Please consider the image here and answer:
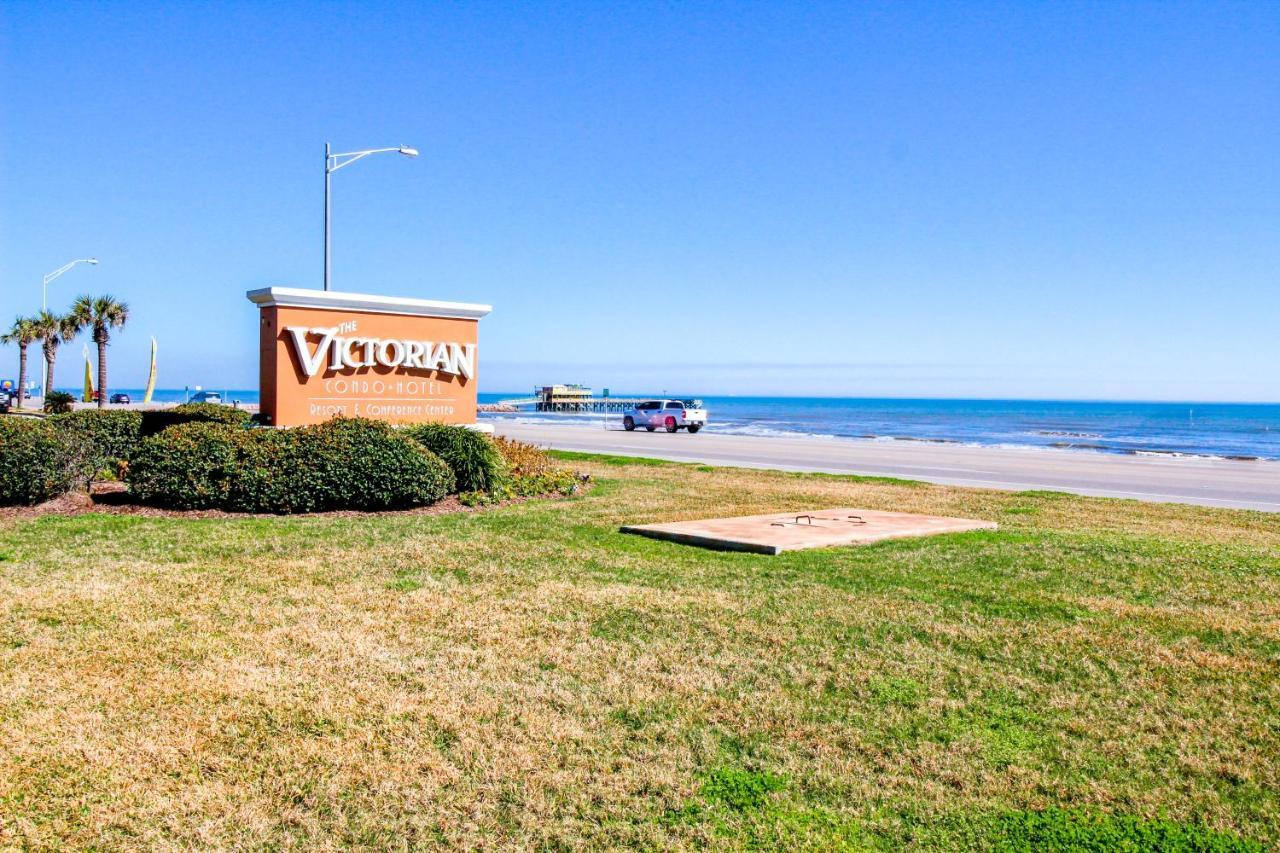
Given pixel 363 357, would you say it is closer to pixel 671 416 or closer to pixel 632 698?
pixel 632 698

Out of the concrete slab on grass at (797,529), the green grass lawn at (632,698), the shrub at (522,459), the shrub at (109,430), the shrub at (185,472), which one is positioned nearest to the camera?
the green grass lawn at (632,698)

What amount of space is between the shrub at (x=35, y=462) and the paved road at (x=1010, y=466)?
15.0 meters

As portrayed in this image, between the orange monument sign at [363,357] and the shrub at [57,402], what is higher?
the orange monument sign at [363,357]

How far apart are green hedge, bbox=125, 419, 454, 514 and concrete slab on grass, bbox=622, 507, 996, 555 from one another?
3251 millimetres

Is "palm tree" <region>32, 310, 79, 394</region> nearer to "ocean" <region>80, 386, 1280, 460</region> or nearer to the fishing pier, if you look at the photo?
"ocean" <region>80, 386, 1280, 460</region>

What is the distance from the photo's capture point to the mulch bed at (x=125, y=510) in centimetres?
1109

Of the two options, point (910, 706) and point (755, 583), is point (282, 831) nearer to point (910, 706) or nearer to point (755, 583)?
point (910, 706)

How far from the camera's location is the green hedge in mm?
11305

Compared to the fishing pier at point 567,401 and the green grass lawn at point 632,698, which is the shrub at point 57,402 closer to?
the green grass lawn at point 632,698

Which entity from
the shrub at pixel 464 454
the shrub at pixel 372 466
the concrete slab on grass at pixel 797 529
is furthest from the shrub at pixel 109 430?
the concrete slab on grass at pixel 797 529

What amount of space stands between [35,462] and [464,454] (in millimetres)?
5159

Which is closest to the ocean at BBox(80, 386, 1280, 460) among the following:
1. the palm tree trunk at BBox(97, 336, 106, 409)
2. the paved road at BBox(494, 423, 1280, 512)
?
the paved road at BBox(494, 423, 1280, 512)

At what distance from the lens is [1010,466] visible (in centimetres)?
2570

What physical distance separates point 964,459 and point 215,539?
23359mm
